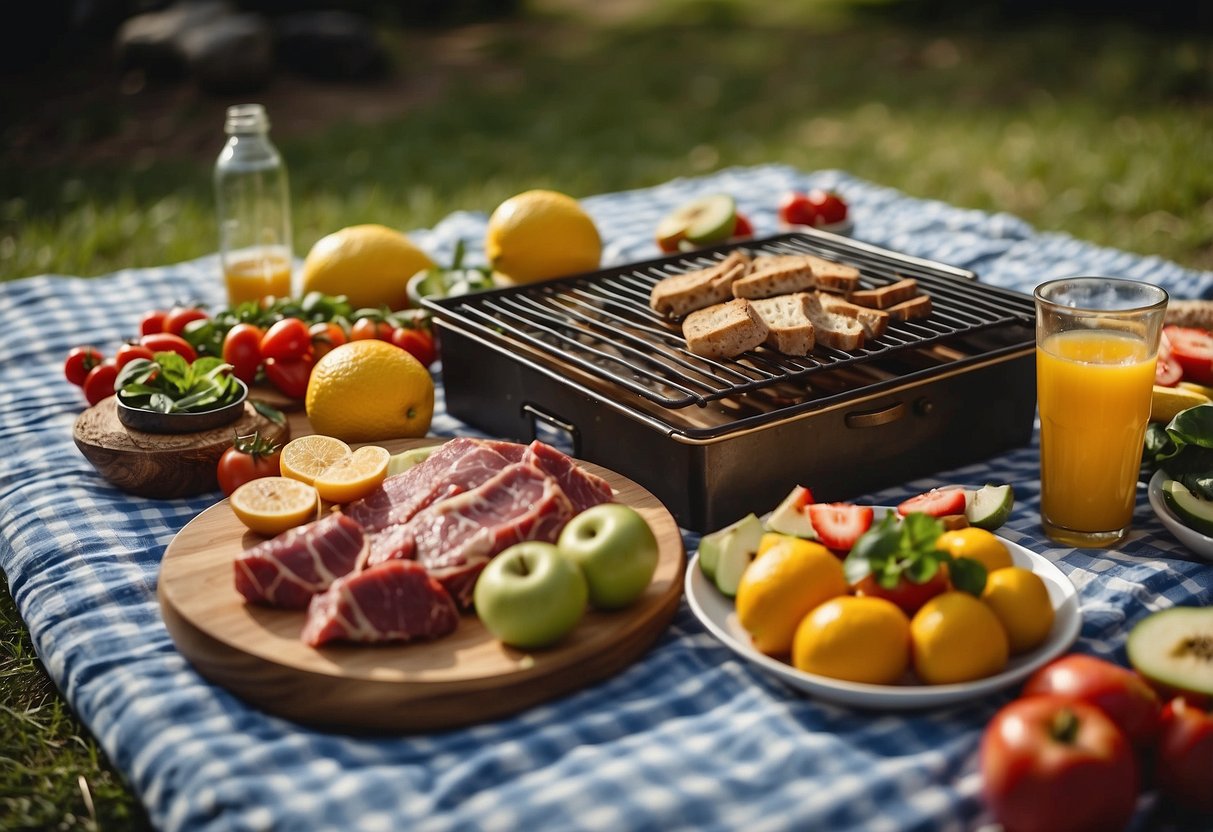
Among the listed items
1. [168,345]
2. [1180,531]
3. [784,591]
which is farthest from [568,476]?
[168,345]

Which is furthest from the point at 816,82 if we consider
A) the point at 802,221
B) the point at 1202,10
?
the point at 802,221

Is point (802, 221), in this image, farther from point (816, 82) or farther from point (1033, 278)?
point (816, 82)

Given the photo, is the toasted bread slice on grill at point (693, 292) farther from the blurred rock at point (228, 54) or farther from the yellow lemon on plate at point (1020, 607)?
the blurred rock at point (228, 54)

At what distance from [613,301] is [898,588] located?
1.51m

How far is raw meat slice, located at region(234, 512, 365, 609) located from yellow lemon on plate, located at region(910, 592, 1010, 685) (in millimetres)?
1118

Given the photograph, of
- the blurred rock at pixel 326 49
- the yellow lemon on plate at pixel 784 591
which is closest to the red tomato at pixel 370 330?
the yellow lemon on plate at pixel 784 591

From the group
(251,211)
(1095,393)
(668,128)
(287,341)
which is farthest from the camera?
(668,128)

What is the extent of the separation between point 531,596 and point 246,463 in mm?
1150

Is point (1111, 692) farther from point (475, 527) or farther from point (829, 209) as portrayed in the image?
point (829, 209)

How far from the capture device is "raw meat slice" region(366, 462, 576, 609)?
8.07 feet

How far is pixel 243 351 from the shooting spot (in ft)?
12.0

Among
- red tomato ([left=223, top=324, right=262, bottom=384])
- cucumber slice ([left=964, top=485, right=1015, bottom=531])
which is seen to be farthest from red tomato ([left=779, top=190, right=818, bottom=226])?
cucumber slice ([left=964, top=485, right=1015, bottom=531])

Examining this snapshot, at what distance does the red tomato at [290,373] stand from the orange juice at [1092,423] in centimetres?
202

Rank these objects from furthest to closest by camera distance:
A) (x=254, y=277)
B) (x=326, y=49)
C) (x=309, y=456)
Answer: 1. (x=326, y=49)
2. (x=254, y=277)
3. (x=309, y=456)
